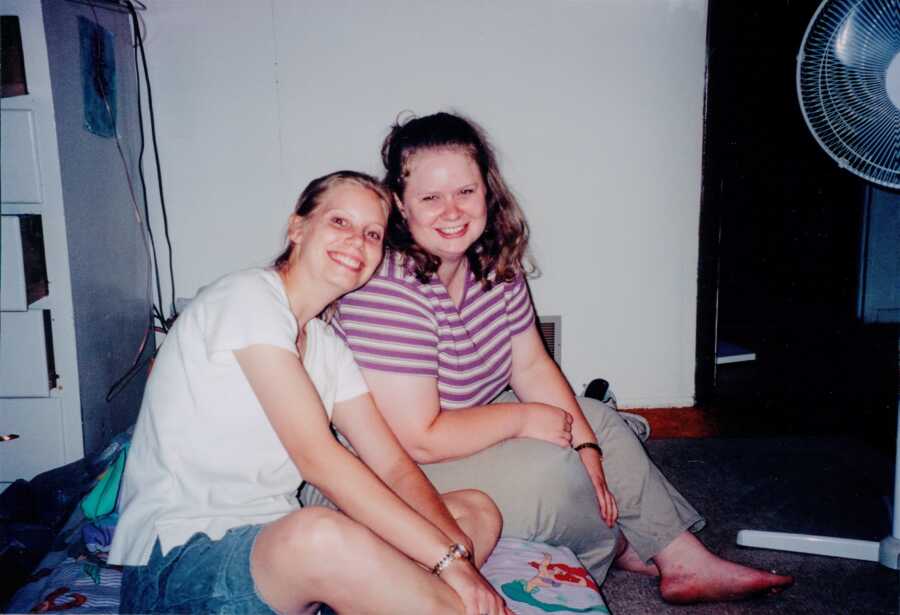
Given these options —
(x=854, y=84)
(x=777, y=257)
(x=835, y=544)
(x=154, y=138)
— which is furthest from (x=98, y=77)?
(x=777, y=257)

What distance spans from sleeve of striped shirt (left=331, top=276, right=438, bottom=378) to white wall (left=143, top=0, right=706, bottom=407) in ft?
3.92

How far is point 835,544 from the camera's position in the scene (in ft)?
5.07

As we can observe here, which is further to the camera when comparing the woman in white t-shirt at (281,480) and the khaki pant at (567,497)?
the khaki pant at (567,497)

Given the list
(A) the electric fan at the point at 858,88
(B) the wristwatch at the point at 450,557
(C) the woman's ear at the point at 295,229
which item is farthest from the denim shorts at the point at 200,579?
(A) the electric fan at the point at 858,88

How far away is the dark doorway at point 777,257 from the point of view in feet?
7.71

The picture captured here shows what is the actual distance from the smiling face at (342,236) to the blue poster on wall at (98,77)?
1.03 meters

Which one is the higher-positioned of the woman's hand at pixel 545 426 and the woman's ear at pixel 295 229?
the woman's ear at pixel 295 229

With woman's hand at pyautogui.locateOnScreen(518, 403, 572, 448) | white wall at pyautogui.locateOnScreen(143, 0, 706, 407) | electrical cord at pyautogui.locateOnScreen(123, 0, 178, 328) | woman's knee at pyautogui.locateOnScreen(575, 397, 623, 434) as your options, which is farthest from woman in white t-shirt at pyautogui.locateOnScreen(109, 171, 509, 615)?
electrical cord at pyautogui.locateOnScreen(123, 0, 178, 328)

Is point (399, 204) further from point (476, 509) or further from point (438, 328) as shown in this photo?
point (476, 509)

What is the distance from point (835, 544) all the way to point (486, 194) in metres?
1.30

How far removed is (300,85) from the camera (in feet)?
7.31

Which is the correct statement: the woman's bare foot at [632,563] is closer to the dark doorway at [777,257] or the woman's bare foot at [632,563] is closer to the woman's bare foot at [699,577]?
the woman's bare foot at [699,577]

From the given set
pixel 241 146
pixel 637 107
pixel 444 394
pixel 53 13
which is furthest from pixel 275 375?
pixel 637 107

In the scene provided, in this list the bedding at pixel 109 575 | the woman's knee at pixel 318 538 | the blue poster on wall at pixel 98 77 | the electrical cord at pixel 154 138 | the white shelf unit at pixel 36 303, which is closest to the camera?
the woman's knee at pixel 318 538
